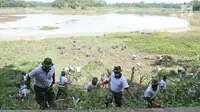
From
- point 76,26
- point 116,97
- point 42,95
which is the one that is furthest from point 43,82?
point 76,26

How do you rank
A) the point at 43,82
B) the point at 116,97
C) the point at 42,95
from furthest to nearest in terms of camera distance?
the point at 116,97 < the point at 42,95 < the point at 43,82

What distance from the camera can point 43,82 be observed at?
509 cm

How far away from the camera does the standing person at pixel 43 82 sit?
16.2 ft

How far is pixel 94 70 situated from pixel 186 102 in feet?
27.4

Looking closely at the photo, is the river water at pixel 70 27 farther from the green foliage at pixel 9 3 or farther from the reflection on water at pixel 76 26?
the green foliage at pixel 9 3

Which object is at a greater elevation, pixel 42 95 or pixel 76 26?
pixel 42 95

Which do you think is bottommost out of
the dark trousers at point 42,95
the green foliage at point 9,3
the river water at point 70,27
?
the river water at point 70,27

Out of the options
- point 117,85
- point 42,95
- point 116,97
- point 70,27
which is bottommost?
point 70,27

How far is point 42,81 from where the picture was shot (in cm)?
507

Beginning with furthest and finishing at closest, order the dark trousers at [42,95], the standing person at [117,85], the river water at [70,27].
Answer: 1. the river water at [70,27]
2. the standing person at [117,85]
3. the dark trousers at [42,95]

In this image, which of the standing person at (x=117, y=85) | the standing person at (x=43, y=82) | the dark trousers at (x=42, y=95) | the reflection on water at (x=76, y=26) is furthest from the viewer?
the reflection on water at (x=76, y=26)

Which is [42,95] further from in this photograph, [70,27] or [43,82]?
[70,27]

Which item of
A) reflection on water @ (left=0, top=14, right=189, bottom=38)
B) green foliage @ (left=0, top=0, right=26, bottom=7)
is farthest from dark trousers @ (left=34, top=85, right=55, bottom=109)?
green foliage @ (left=0, top=0, right=26, bottom=7)

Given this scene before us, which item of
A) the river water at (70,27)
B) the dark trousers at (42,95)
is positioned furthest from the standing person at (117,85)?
the river water at (70,27)
